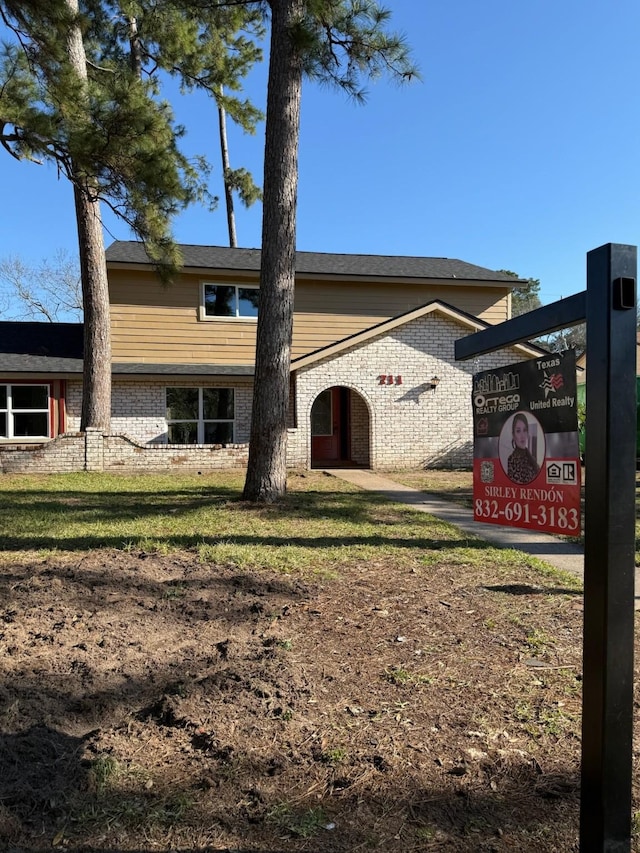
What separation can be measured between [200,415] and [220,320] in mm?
2866

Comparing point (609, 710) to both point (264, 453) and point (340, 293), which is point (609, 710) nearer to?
point (264, 453)

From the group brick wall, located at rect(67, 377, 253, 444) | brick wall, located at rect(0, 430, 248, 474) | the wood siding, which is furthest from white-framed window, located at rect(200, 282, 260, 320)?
brick wall, located at rect(0, 430, 248, 474)

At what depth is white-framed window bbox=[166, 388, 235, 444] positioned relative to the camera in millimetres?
17734

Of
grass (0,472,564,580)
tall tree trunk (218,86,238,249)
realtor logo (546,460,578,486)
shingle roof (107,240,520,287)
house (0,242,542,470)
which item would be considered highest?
tall tree trunk (218,86,238,249)

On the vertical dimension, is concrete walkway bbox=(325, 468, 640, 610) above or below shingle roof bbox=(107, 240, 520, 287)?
below

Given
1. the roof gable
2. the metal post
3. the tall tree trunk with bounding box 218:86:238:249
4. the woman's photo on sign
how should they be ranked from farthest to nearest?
the tall tree trunk with bounding box 218:86:238:249 < the roof gable < the woman's photo on sign < the metal post

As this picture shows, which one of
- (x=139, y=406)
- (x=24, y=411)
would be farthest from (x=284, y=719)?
(x=24, y=411)

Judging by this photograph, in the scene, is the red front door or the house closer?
the house

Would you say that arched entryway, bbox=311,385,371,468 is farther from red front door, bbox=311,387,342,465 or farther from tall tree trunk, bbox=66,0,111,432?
tall tree trunk, bbox=66,0,111,432

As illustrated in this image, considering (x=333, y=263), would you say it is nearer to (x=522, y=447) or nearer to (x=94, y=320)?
(x=94, y=320)

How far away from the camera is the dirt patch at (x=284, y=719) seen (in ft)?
7.32

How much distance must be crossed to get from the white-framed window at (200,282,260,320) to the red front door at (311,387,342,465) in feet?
11.9

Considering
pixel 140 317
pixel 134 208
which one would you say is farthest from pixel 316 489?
pixel 140 317

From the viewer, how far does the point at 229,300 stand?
1841 cm
